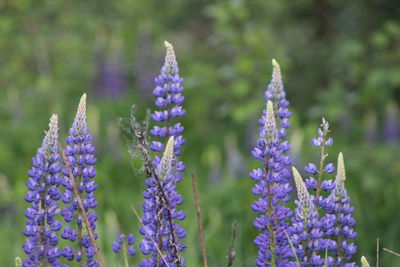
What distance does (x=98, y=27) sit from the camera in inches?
302

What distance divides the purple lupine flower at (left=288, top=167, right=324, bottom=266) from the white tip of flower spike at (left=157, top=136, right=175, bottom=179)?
0.38 metres

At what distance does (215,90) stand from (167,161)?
4070 millimetres

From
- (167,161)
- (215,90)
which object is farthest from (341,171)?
(215,90)

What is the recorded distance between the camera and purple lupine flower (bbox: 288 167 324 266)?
6.44 feet

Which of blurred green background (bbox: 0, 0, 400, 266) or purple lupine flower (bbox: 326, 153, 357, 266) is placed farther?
blurred green background (bbox: 0, 0, 400, 266)

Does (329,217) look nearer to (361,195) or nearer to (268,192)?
(268,192)

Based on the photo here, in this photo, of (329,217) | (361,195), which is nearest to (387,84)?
(361,195)

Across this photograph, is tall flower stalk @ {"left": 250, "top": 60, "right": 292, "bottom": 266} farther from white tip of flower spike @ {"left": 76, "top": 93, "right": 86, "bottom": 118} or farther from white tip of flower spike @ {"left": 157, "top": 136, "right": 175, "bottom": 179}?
white tip of flower spike @ {"left": 76, "top": 93, "right": 86, "bottom": 118}

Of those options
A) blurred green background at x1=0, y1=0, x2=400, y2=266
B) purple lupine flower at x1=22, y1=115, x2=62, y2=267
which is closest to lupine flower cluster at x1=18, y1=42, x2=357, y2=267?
purple lupine flower at x1=22, y1=115, x2=62, y2=267

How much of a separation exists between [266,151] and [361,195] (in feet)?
11.1

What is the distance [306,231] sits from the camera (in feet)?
6.52

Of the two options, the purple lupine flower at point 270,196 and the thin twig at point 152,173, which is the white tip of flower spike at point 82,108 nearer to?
the thin twig at point 152,173

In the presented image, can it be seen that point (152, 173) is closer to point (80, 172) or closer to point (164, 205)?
point (164, 205)

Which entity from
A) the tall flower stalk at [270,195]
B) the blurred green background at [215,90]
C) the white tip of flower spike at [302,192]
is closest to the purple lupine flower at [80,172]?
the tall flower stalk at [270,195]
